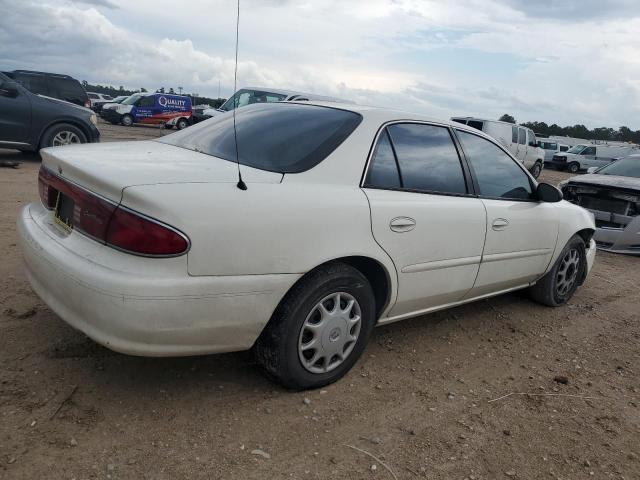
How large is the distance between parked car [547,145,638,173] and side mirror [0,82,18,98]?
2740cm

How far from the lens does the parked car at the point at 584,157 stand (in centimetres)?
2970

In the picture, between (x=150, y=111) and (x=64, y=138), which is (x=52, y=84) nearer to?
(x=64, y=138)

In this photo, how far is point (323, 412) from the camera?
9.10 ft

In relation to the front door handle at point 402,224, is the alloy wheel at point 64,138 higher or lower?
lower

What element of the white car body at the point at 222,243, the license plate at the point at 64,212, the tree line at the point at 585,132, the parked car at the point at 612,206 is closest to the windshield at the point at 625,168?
the parked car at the point at 612,206

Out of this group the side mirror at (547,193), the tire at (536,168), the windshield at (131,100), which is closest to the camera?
the side mirror at (547,193)

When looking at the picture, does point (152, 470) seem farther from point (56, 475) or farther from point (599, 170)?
point (599, 170)

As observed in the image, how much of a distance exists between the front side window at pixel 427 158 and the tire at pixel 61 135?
8168mm

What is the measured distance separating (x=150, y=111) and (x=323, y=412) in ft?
103

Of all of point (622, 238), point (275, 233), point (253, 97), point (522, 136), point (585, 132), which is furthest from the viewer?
point (585, 132)

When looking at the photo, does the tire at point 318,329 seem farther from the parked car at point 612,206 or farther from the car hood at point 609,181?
the car hood at point 609,181

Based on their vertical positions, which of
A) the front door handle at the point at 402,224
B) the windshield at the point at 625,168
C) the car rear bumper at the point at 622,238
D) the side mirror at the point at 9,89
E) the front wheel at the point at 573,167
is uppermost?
the side mirror at the point at 9,89

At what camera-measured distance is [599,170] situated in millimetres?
8781

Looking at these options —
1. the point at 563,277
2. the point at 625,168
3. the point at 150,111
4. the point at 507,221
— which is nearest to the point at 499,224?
the point at 507,221
